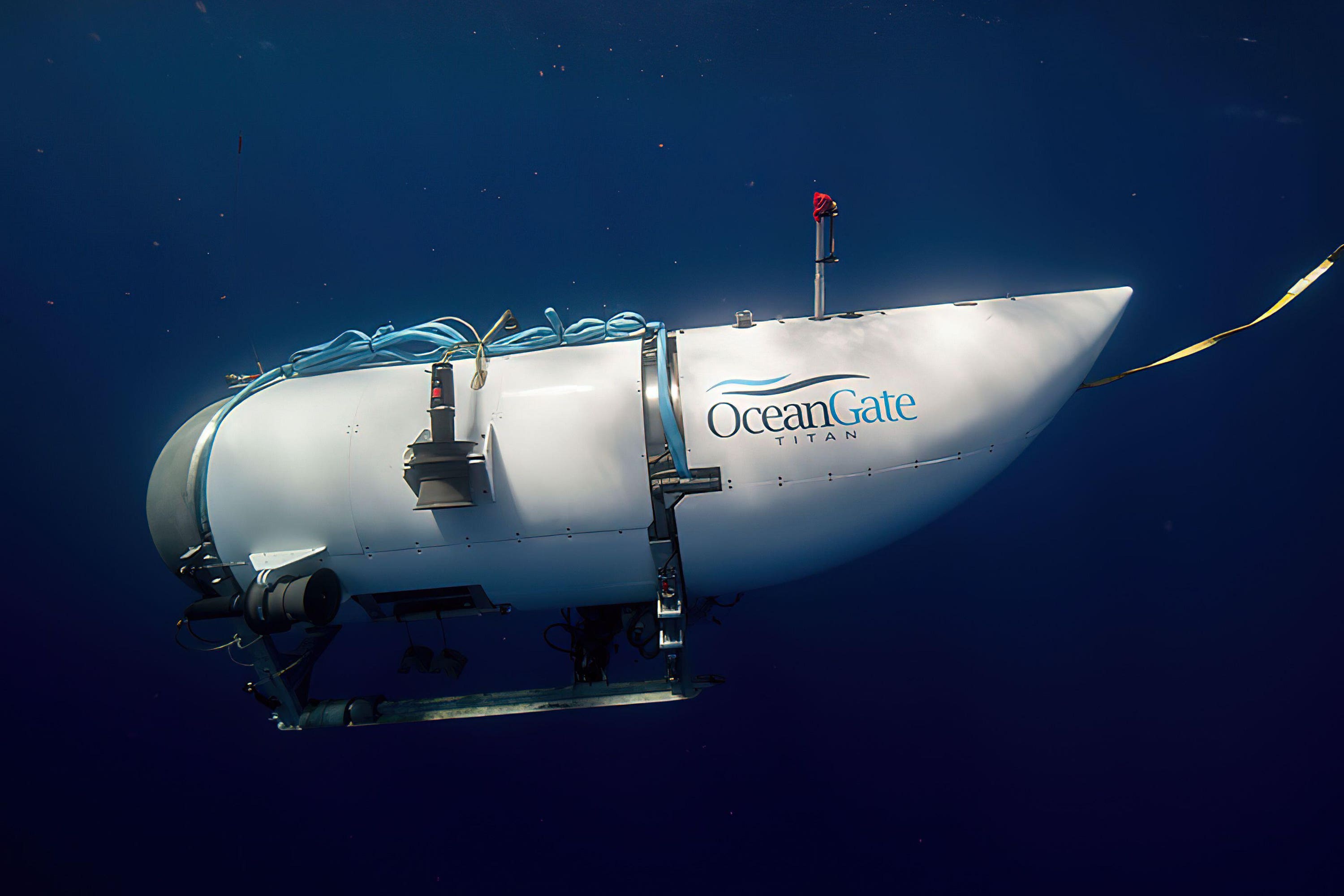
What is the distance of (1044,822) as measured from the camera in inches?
90.1

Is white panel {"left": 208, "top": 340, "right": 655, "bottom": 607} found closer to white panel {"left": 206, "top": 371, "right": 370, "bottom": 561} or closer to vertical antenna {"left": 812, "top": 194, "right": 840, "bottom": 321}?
white panel {"left": 206, "top": 371, "right": 370, "bottom": 561}

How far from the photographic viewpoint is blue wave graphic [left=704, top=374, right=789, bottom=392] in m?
1.55

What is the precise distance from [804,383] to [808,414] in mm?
89

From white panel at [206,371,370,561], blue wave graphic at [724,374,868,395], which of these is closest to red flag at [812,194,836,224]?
blue wave graphic at [724,374,868,395]

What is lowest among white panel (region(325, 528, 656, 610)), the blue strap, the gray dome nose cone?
white panel (region(325, 528, 656, 610))

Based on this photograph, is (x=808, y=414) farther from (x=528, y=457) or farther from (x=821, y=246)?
(x=528, y=457)

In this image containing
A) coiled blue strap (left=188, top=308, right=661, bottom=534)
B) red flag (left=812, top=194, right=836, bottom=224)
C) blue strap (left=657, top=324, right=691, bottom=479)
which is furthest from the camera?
coiled blue strap (left=188, top=308, right=661, bottom=534)

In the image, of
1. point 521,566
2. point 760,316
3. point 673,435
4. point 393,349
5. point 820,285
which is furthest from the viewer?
point 760,316

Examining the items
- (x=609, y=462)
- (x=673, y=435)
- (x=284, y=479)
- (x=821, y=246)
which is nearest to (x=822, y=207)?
(x=821, y=246)

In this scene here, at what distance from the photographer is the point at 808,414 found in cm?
151

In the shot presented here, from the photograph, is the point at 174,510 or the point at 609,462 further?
the point at 174,510

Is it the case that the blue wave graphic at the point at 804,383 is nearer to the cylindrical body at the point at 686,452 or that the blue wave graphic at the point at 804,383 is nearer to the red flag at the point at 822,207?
the cylindrical body at the point at 686,452

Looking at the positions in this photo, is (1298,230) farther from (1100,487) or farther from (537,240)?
(537,240)

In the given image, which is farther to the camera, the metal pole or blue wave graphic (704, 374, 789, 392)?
the metal pole
